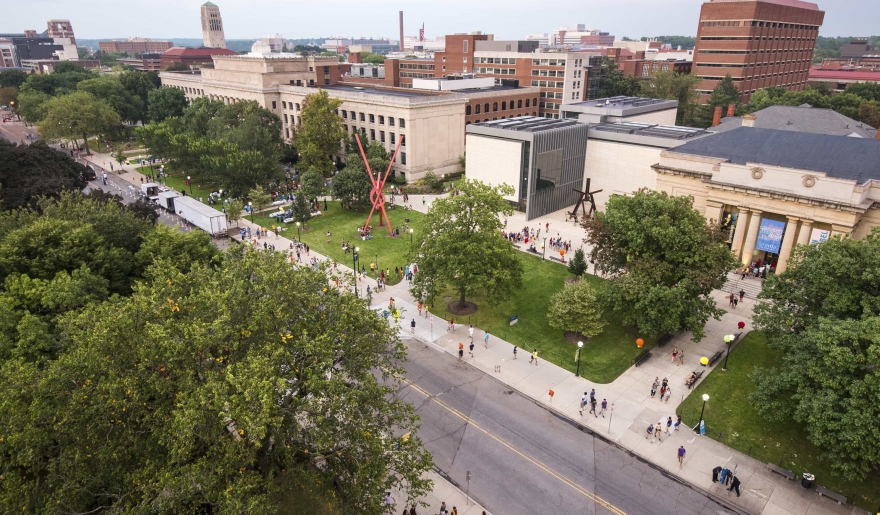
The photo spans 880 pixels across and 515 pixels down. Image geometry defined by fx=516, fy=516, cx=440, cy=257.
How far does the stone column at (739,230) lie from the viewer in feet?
157

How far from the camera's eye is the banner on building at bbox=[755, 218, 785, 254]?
46.2 m

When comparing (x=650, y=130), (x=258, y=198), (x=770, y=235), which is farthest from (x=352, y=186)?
(x=770, y=235)

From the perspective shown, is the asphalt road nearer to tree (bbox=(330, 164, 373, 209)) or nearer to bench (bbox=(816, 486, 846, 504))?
bench (bbox=(816, 486, 846, 504))

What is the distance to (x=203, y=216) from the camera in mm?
58125

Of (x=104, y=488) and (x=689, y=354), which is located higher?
(x=104, y=488)

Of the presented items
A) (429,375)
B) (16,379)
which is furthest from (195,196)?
(16,379)

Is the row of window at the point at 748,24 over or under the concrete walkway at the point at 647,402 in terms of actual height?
over

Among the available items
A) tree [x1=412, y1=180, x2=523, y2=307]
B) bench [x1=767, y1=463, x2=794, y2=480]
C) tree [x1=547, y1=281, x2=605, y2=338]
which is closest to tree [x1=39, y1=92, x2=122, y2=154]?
tree [x1=412, y1=180, x2=523, y2=307]

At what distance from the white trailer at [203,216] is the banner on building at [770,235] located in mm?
55006

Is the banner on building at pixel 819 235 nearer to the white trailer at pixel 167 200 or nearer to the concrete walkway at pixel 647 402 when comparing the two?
the concrete walkway at pixel 647 402

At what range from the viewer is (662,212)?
1401 inches

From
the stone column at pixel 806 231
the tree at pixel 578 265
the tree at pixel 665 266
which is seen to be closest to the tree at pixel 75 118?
the tree at pixel 578 265

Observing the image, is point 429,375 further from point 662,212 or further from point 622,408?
point 662,212

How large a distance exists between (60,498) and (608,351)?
31.3m
